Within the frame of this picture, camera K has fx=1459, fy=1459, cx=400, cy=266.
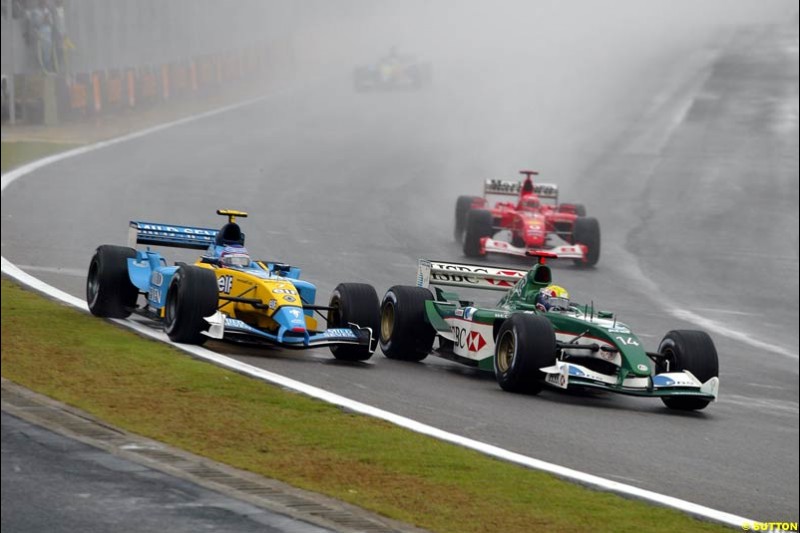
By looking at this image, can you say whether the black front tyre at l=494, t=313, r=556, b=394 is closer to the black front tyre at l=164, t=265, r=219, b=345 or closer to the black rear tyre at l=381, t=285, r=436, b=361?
the black rear tyre at l=381, t=285, r=436, b=361

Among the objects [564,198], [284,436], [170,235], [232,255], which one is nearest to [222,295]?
[284,436]

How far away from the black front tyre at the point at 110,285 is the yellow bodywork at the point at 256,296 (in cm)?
55

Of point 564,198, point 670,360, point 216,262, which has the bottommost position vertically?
point 670,360

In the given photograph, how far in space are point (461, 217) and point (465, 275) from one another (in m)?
18.6

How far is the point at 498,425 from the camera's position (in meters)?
15.7

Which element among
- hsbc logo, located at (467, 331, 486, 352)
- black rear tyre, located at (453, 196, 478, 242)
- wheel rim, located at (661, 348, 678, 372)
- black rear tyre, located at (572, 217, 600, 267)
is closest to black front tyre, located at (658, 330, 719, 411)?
wheel rim, located at (661, 348, 678, 372)

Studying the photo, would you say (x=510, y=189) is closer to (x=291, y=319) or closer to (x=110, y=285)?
(x=291, y=319)

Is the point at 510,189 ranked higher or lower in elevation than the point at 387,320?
higher

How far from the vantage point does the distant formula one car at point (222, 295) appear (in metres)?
8.20

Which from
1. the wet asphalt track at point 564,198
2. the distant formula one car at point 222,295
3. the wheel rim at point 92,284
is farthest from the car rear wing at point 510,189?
the wheel rim at point 92,284

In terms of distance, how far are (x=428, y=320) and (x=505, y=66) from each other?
8093 centimetres

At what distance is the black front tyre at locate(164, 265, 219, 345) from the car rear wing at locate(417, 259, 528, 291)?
5.31 feet

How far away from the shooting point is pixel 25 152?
2605 cm

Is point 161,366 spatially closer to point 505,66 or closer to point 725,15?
point 505,66
